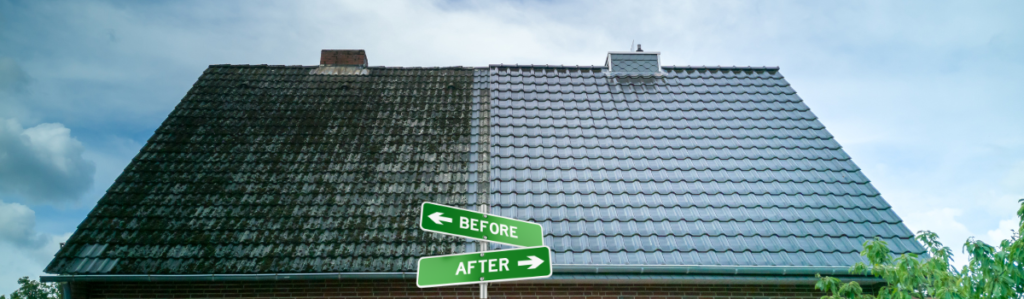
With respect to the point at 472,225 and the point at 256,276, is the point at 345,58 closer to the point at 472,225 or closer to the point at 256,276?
the point at 256,276

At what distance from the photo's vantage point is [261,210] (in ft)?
23.1

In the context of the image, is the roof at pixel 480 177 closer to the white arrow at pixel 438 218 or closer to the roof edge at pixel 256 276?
the roof edge at pixel 256 276

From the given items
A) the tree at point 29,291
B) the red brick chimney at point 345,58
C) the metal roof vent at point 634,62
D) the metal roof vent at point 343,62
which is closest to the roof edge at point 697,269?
the metal roof vent at point 634,62

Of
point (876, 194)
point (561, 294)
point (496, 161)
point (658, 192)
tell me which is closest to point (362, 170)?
point (496, 161)

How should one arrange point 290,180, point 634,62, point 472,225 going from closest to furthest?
point 472,225
point 290,180
point 634,62

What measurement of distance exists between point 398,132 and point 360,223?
86.8 inches

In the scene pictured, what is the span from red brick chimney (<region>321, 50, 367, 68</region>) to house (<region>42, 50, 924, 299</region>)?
592mm

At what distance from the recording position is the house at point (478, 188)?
6379 mm

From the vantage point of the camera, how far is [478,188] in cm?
745

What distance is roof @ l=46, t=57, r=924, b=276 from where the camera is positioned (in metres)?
6.53

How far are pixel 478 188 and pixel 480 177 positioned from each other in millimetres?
256

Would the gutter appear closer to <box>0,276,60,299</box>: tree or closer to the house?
the house

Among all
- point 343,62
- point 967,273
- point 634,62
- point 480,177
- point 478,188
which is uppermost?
point 343,62

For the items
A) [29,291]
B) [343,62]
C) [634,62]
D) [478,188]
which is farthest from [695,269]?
[29,291]
